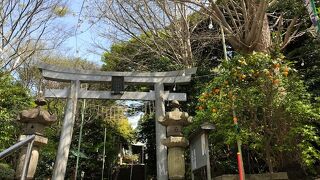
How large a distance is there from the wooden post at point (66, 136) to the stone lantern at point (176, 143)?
126 inches

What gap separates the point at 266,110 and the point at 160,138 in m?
3.75

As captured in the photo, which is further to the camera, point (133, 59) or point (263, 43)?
point (133, 59)

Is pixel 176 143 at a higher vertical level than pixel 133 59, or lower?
lower

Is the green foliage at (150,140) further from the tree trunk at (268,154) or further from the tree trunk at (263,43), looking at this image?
the tree trunk at (268,154)

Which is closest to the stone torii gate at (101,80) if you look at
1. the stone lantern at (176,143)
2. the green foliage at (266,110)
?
the stone lantern at (176,143)

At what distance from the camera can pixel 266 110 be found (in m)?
5.89

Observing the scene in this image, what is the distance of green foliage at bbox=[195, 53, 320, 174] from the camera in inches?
222

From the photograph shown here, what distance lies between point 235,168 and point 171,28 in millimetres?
6475

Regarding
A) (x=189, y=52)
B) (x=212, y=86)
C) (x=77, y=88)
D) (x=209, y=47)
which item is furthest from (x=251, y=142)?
A: (x=209, y=47)

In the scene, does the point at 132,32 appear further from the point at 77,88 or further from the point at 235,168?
the point at 235,168

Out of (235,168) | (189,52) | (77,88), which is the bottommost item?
(235,168)

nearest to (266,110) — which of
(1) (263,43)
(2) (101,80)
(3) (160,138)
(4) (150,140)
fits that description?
(1) (263,43)

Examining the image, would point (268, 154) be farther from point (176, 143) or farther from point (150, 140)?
point (150, 140)

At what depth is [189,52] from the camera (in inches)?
493
